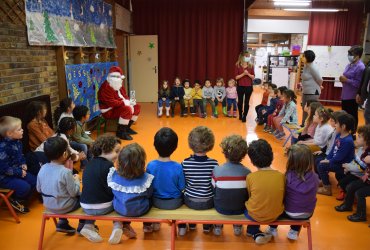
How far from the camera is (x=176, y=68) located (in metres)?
8.77

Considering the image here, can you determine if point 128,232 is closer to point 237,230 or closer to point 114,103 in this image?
point 237,230

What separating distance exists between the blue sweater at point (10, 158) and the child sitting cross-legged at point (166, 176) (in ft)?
4.21

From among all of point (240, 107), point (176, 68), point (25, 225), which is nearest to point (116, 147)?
point (25, 225)

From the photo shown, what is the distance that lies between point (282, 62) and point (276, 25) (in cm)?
193

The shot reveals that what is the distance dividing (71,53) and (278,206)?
4.18 metres

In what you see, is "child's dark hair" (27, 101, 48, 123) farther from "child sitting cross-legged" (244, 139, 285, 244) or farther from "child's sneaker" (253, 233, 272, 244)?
"child's sneaker" (253, 233, 272, 244)

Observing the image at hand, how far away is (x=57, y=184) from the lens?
2.22 metres

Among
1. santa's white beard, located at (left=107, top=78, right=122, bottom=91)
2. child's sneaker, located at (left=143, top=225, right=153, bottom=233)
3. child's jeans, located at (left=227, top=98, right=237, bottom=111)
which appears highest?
santa's white beard, located at (left=107, top=78, right=122, bottom=91)

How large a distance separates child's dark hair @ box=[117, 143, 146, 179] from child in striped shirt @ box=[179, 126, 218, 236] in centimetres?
34

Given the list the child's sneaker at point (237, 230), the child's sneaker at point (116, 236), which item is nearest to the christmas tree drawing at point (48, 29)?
the child's sneaker at point (116, 236)

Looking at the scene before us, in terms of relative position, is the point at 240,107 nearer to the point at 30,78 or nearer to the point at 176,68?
the point at 176,68

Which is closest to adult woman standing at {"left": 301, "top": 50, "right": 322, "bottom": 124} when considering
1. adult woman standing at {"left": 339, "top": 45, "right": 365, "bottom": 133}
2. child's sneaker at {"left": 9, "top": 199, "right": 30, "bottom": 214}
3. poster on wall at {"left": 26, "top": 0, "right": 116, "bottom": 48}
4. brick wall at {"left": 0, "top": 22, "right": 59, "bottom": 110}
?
adult woman standing at {"left": 339, "top": 45, "right": 365, "bottom": 133}

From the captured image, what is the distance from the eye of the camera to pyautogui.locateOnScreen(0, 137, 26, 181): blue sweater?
8.70 ft

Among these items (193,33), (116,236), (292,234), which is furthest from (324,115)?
(193,33)
